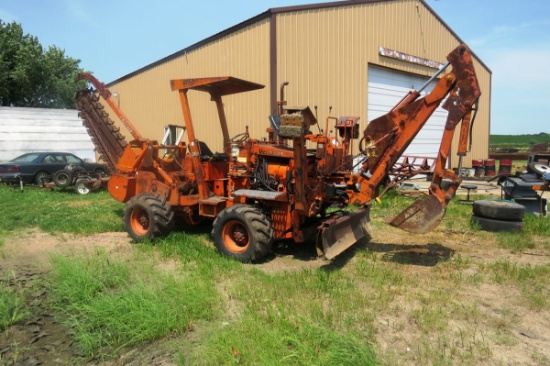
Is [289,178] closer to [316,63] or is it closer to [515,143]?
[316,63]

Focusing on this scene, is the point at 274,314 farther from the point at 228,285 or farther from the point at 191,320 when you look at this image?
the point at 228,285

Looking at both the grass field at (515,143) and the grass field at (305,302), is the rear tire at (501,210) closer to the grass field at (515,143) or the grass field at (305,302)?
the grass field at (305,302)

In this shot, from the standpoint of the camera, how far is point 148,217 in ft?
23.1

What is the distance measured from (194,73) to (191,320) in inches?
472

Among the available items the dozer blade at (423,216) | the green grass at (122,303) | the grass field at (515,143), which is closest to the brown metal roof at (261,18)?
the dozer blade at (423,216)

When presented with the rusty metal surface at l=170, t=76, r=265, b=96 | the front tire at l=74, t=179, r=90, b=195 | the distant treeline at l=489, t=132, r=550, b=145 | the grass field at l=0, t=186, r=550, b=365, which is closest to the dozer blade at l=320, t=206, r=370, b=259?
the grass field at l=0, t=186, r=550, b=365

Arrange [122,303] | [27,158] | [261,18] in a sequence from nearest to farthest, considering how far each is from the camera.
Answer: [122,303]
[261,18]
[27,158]

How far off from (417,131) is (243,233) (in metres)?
2.86

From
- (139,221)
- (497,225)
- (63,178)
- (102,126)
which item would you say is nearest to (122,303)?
(139,221)

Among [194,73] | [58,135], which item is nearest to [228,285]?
[194,73]

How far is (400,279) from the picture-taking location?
502cm

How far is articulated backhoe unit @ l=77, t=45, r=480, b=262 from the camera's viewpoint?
5453mm

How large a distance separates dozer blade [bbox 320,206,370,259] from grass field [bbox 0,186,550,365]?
243 mm

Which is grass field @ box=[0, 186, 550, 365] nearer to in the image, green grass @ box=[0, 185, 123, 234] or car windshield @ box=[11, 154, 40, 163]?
green grass @ box=[0, 185, 123, 234]
